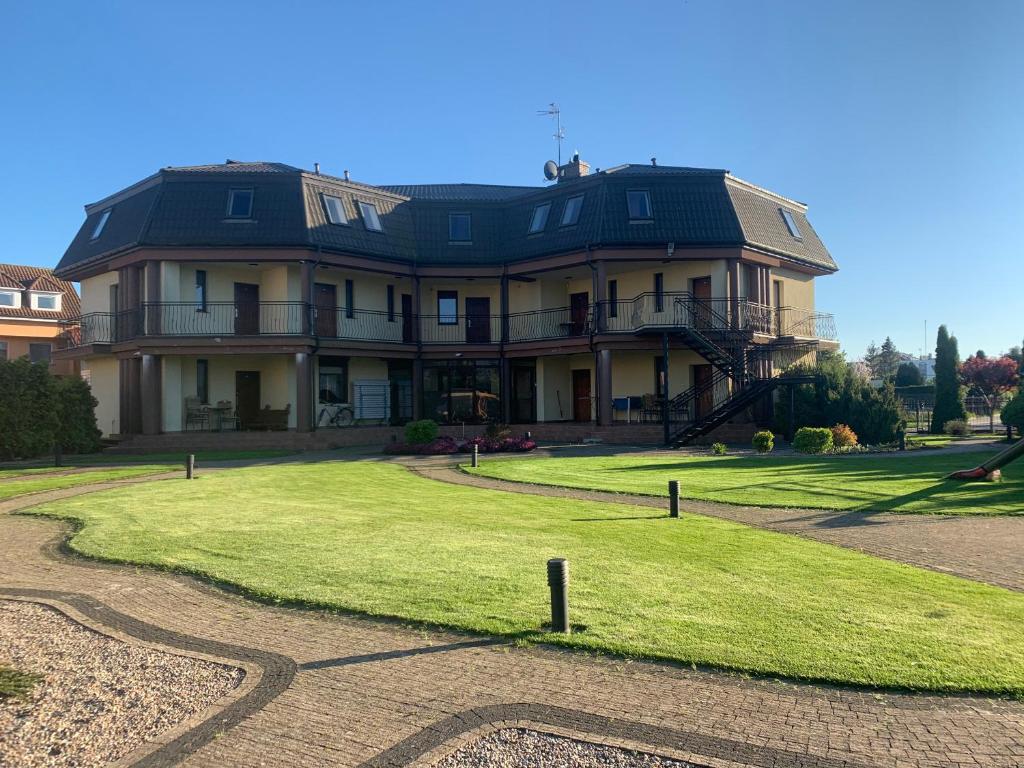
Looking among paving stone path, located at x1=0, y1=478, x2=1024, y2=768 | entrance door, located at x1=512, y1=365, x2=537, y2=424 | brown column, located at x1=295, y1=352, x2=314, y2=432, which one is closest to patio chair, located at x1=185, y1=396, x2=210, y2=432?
brown column, located at x1=295, y1=352, x2=314, y2=432

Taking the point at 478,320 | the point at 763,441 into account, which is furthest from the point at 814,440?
the point at 478,320

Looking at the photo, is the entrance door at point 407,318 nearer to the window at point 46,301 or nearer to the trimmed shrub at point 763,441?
the trimmed shrub at point 763,441

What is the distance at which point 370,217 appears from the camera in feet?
93.1

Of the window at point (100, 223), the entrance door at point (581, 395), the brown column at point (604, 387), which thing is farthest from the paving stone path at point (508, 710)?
the window at point (100, 223)

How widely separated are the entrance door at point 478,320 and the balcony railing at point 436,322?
0.04 m

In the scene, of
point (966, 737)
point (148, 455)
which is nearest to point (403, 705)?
point (966, 737)

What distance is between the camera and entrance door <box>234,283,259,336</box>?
89.4ft

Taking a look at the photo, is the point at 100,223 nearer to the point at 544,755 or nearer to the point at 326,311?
the point at 326,311

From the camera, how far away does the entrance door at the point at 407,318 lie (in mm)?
29872

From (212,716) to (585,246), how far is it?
23.5m

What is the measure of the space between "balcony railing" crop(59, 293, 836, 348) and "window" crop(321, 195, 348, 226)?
3.27m

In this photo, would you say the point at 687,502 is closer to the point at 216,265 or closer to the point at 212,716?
the point at 212,716

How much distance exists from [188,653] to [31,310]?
146ft

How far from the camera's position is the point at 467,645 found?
5574mm
